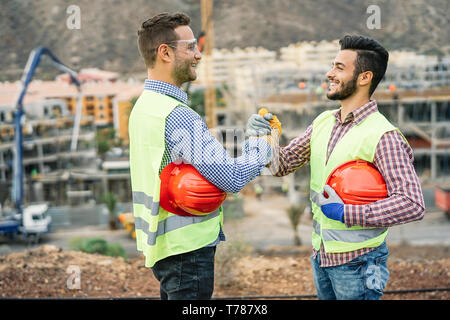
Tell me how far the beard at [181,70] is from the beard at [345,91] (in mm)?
612

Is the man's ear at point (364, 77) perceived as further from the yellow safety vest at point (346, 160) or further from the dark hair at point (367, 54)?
the yellow safety vest at point (346, 160)

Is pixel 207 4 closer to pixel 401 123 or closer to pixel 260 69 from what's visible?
pixel 260 69

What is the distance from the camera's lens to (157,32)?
2135mm

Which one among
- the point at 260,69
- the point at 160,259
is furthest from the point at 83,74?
the point at 160,259

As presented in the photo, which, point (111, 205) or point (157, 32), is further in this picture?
point (111, 205)

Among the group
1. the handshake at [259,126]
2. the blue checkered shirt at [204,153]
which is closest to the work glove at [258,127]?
the handshake at [259,126]

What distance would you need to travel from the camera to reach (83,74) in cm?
874

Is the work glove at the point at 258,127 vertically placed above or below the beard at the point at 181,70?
below

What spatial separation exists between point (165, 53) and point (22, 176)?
7.33m

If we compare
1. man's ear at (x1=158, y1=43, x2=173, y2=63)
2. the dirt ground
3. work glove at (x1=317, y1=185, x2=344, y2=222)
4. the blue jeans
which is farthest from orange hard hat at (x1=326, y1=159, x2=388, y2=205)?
the dirt ground

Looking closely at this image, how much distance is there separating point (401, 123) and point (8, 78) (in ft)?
22.1

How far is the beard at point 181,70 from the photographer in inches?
85.4

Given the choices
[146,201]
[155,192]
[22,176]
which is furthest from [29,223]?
[155,192]

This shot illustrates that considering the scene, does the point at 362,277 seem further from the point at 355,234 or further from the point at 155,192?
the point at 155,192
